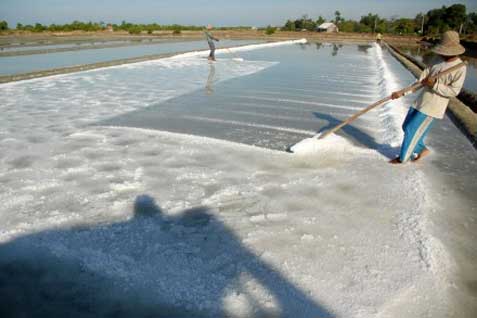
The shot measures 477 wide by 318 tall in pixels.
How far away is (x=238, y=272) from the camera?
246cm

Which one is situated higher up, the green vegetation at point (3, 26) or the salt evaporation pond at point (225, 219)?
the green vegetation at point (3, 26)

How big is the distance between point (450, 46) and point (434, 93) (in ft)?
1.60

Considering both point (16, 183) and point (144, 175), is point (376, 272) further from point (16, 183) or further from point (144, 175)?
point (16, 183)

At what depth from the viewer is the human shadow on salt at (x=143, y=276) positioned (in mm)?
2156

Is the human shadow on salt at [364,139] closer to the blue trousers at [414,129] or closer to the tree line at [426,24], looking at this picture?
the blue trousers at [414,129]

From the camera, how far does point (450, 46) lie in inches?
145

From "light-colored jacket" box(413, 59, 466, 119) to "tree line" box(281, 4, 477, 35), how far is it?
6071 centimetres

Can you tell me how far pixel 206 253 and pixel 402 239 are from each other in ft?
5.03

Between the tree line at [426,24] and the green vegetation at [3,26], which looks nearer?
the green vegetation at [3,26]

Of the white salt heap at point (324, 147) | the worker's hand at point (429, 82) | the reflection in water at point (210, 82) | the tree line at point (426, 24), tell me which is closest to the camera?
the worker's hand at point (429, 82)

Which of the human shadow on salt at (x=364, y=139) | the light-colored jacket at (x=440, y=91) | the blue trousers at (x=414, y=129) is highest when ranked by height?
the light-colored jacket at (x=440, y=91)

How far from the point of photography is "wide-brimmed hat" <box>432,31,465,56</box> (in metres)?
3.64

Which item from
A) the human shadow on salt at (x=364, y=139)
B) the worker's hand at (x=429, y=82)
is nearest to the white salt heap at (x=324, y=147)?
the human shadow on salt at (x=364, y=139)

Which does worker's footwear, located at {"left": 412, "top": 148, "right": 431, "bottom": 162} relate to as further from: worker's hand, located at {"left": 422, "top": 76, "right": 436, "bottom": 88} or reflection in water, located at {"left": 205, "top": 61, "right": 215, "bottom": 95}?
reflection in water, located at {"left": 205, "top": 61, "right": 215, "bottom": 95}
